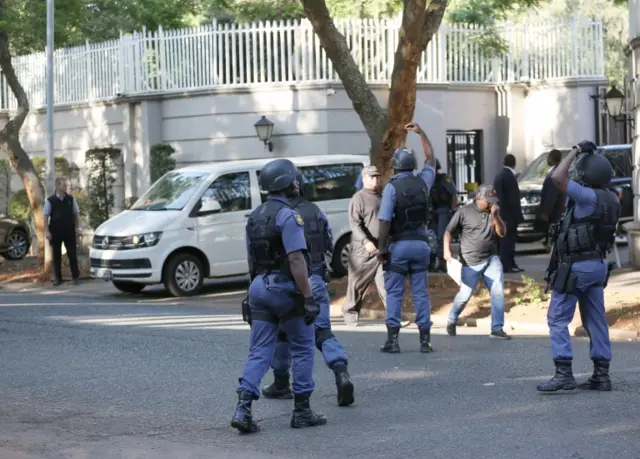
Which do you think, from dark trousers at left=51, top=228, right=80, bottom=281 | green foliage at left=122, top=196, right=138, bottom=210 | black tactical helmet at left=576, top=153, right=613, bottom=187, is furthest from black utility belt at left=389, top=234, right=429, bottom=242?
green foliage at left=122, top=196, right=138, bottom=210

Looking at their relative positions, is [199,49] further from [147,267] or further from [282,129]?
[147,267]

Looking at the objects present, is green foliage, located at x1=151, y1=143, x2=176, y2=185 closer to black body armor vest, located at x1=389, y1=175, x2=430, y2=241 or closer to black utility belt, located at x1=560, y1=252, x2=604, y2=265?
black body armor vest, located at x1=389, y1=175, x2=430, y2=241

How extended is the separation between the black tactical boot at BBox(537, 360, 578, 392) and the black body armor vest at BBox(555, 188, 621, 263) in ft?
2.59

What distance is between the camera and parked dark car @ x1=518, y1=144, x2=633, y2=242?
76.9 feet

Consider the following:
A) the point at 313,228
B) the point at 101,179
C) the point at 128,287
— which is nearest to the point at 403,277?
the point at 313,228

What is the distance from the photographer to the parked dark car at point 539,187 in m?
23.4

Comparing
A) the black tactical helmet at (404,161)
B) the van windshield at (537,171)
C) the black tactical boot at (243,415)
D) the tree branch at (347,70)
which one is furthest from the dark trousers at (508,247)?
the black tactical boot at (243,415)

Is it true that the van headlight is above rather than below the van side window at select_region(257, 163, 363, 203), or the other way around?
below

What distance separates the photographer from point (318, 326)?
9.70 metres

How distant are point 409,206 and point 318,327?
2573 mm

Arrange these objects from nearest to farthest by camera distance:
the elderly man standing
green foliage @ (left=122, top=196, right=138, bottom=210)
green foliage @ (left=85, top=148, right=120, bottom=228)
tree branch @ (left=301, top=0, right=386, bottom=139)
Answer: the elderly man standing → tree branch @ (left=301, top=0, right=386, bottom=139) → green foliage @ (left=122, top=196, right=138, bottom=210) → green foliage @ (left=85, top=148, right=120, bottom=228)

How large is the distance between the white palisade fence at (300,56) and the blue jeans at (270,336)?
57.7 feet

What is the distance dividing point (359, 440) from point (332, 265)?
37.8 feet

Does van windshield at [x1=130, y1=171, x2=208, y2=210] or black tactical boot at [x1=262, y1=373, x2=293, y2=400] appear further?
van windshield at [x1=130, y1=171, x2=208, y2=210]
